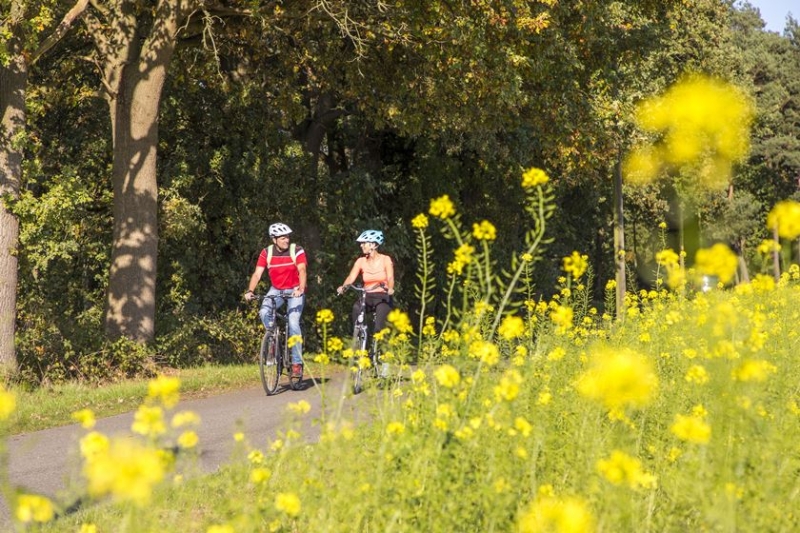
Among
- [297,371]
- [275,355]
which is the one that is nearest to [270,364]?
[275,355]

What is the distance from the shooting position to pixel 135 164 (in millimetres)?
15477

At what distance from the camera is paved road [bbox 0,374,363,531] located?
7754 mm

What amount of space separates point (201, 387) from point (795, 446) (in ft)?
→ 32.3

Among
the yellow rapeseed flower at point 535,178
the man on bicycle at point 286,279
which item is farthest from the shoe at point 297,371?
the yellow rapeseed flower at point 535,178

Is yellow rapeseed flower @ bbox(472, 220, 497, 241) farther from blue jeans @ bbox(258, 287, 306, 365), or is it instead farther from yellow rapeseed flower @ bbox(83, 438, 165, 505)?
blue jeans @ bbox(258, 287, 306, 365)

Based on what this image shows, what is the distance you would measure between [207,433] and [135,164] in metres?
6.53

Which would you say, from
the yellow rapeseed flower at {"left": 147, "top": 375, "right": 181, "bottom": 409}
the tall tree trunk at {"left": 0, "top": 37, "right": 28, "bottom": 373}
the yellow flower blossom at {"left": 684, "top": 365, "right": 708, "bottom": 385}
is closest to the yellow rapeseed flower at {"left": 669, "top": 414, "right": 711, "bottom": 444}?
the yellow flower blossom at {"left": 684, "top": 365, "right": 708, "bottom": 385}

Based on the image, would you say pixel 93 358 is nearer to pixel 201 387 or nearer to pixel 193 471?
pixel 201 387

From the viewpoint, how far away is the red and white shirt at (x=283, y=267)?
1264 centimetres

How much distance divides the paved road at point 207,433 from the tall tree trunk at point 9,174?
2.47m

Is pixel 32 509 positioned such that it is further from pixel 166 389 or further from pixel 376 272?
pixel 376 272

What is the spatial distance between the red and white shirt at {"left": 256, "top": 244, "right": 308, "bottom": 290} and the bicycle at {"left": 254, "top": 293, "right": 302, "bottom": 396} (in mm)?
158

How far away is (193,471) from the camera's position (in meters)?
4.57

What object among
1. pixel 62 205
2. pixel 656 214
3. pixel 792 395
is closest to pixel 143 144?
pixel 62 205
